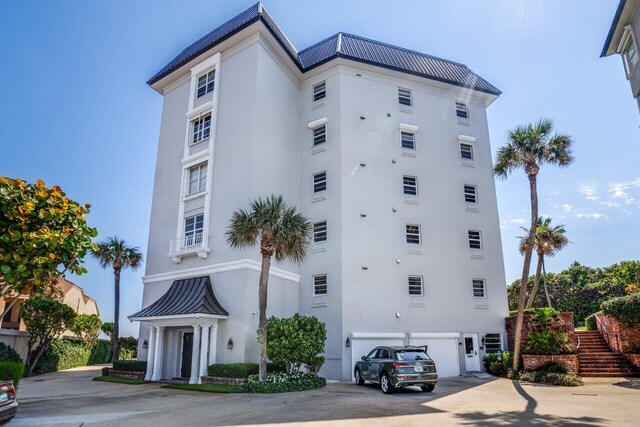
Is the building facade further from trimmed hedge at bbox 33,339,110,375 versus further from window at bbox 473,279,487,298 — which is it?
trimmed hedge at bbox 33,339,110,375

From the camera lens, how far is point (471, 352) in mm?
25250

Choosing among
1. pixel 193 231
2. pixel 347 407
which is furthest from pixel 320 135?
pixel 347 407

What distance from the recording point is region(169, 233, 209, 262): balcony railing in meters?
23.4

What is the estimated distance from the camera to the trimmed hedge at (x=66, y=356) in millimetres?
31019

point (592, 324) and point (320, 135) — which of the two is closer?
point (592, 324)

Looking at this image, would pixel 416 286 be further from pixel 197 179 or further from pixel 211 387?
pixel 197 179

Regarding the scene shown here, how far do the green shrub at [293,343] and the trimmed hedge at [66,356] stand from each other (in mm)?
21520

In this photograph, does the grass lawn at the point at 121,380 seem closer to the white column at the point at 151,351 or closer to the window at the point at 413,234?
the white column at the point at 151,351

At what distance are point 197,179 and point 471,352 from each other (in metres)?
19.3

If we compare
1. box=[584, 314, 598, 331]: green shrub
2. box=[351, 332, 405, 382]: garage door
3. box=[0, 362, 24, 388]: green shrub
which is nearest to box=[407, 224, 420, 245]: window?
box=[351, 332, 405, 382]: garage door

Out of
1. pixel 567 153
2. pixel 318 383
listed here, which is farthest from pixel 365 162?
pixel 318 383

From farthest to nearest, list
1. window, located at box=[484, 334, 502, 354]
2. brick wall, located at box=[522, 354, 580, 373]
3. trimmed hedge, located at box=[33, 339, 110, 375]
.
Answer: trimmed hedge, located at box=[33, 339, 110, 375] < window, located at box=[484, 334, 502, 354] < brick wall, located at box=[522, 354, 580, 373]

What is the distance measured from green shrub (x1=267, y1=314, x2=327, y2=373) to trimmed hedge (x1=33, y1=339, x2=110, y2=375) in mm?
21520

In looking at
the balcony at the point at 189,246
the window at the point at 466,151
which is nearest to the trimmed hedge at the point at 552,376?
the window at the point at 466,151
